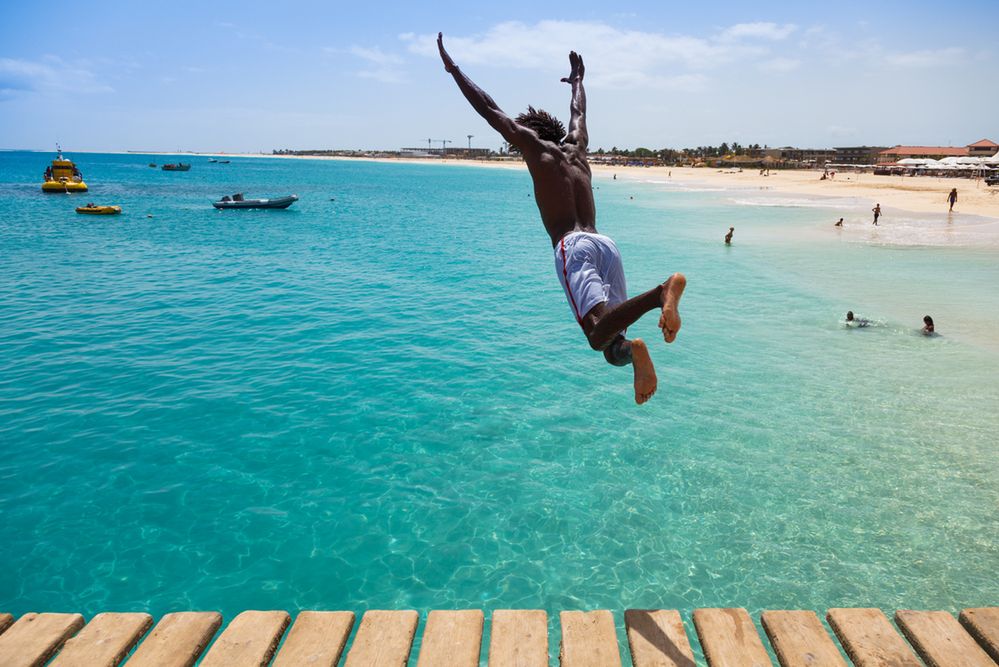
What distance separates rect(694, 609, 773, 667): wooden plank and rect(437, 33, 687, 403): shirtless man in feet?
5.07

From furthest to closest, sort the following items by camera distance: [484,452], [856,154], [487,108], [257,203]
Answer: [856,154] → [257,203] → [484,452] → [487,108]

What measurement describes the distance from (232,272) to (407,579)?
23.0 m

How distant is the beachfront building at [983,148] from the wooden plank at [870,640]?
140189 mm

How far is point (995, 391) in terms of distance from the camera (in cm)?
1288

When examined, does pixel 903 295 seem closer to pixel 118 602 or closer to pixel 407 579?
pixel 407 579

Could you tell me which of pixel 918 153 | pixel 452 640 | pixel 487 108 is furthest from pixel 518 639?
pixel 918 153

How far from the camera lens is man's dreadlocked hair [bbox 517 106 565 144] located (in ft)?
17.2

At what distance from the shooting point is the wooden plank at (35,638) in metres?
3.65

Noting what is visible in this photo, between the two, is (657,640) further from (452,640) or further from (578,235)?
(578,235)

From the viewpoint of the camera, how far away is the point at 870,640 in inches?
149

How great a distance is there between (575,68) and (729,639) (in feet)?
17.6

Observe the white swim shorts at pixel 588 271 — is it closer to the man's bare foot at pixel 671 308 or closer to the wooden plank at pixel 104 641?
the man's bare foot at pixel 671 308

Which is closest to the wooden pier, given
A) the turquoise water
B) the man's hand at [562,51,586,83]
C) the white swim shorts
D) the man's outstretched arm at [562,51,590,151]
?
the white swim shorts

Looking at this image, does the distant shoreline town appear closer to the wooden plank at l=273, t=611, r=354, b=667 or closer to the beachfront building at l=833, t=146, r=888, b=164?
the beachfront building at l=833, t=146, r=888, b=164
